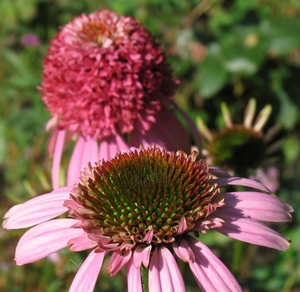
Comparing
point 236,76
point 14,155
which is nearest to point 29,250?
point 236,76

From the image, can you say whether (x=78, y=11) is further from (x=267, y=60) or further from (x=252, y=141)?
(x=252, y=141)

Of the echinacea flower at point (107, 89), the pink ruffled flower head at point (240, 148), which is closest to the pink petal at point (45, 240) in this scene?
the echinacea flower at point (107, 89)

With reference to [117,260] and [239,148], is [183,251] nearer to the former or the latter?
[117,260]

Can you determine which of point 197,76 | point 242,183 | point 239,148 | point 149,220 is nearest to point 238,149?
point 239,148

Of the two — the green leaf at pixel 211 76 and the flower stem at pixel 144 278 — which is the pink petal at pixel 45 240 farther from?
the green leaf at pixel 211 76

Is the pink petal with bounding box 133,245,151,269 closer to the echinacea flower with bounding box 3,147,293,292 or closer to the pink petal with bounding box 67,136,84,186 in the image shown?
the echinacea flower with bounding box 3,147,293,292

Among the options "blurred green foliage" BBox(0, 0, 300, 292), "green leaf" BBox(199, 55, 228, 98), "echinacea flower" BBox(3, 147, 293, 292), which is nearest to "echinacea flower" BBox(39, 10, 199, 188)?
"echinacea flower" BBox(3, 147, 293, 292)
